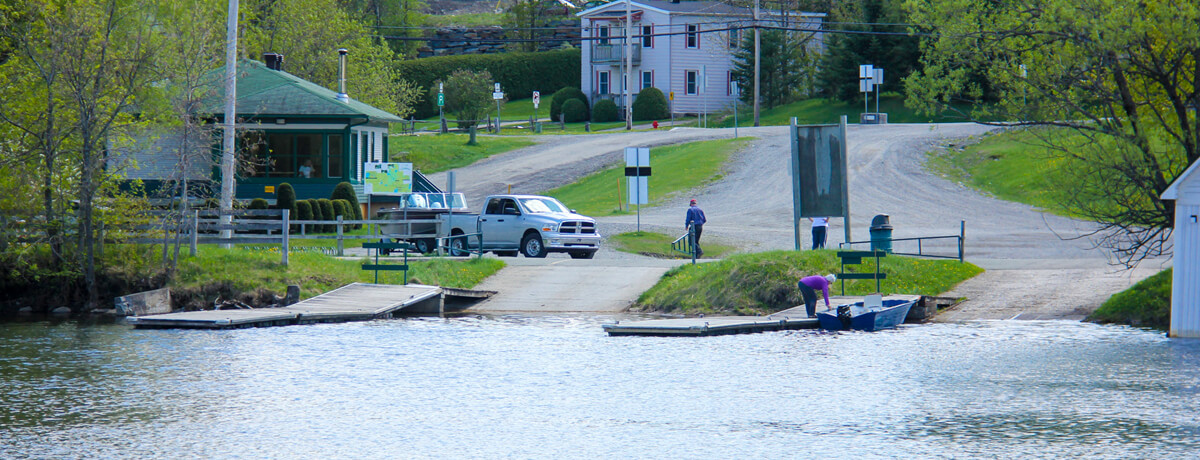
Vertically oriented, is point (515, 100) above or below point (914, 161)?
above

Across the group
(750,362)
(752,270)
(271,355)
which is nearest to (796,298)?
(752,270)

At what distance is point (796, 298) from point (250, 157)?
21.3m

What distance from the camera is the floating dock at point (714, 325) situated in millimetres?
22391

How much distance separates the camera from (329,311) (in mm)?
23953

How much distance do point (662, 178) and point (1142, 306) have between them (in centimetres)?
3094

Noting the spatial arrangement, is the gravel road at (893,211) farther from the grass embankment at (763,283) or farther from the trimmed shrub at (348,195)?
the trimmed shrub at (348,195)

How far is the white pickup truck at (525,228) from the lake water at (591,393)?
8916mm

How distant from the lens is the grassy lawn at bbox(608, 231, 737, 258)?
35.7 metres

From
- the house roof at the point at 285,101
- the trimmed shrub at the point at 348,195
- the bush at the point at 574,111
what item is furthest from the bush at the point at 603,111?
the trimmed shrub at the point at 348,195

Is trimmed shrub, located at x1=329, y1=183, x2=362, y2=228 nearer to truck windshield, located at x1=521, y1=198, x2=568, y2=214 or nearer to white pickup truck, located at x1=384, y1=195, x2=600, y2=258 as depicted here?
white pickup truck, located at x1=384, y1=195, x2=600, y2=258

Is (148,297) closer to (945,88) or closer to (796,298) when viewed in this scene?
(796,298)

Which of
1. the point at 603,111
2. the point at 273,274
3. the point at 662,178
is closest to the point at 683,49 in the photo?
the point at 603,111

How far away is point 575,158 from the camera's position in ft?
197

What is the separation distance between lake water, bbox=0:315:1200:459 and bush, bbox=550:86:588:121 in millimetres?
60055
